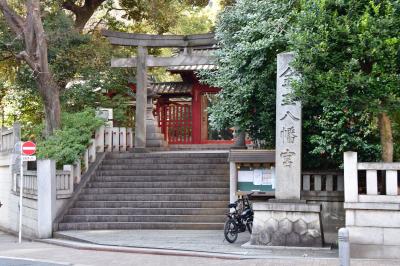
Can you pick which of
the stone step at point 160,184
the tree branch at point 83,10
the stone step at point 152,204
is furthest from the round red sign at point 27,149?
the tree branch at point 83,10

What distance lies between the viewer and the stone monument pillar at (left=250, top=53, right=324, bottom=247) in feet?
44.8

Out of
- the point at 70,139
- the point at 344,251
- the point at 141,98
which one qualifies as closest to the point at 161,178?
the point at 70,139

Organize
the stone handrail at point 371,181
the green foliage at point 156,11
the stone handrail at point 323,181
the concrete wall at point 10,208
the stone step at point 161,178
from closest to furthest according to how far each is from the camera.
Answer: the stone handrail at point 371,181 → the stone handrail at point 323,181 → the concrete wall at point 10,208 → the stone step at point 161,178 → the green foliage at point 156,11

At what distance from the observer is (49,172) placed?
1842 cm

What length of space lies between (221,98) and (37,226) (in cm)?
684

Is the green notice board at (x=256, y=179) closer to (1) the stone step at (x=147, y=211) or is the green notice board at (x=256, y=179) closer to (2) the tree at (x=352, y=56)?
(1) the stone step at (x=147, y=211)

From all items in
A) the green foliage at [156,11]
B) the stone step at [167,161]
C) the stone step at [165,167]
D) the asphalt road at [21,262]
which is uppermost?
the green foliage at [156,11]

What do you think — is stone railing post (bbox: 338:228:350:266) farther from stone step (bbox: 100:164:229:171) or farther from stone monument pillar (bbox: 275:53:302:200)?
stone step (bbox: 100:164:229:171)

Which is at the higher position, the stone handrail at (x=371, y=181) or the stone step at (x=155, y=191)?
the stone handrail at (x=371, y=181)

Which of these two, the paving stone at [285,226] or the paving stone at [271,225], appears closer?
the paving stone at [285,226]

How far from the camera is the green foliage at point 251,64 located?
51.5 feet

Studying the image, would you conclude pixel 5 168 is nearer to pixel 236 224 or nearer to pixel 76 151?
pixel 76 151

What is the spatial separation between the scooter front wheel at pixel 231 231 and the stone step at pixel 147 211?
139 inches

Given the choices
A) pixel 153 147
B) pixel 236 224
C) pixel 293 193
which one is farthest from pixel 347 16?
pixel 153 147
